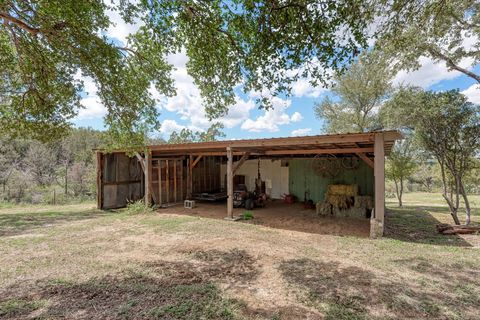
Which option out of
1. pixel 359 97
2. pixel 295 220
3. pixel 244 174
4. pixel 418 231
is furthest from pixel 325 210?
pixel 359 97

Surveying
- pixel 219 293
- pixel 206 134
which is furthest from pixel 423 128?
pixel 206 134

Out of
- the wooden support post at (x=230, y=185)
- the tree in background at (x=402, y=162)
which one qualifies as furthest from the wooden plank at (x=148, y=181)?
the tree in background at (x=402, y=162)

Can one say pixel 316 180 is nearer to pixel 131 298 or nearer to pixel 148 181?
pixel 148 181

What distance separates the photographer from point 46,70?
4965mm

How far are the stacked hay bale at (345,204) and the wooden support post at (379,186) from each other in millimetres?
2710

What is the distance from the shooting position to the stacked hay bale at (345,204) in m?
8.48

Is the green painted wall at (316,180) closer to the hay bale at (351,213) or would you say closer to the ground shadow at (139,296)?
the hay bale at (351,213)

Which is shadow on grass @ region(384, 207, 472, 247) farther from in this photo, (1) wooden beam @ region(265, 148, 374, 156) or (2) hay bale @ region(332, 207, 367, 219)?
(1) wooden beam @ region(265, 148, 374, 156)

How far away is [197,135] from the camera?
23.0 m

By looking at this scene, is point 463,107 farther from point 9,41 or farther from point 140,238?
point 9,41

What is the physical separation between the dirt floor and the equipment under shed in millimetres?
568

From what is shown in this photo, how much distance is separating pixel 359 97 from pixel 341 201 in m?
9.02

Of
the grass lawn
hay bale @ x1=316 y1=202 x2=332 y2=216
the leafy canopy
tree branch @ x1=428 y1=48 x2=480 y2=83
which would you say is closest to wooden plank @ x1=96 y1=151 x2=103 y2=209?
the grass lawn

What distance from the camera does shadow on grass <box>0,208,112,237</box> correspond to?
681cm
